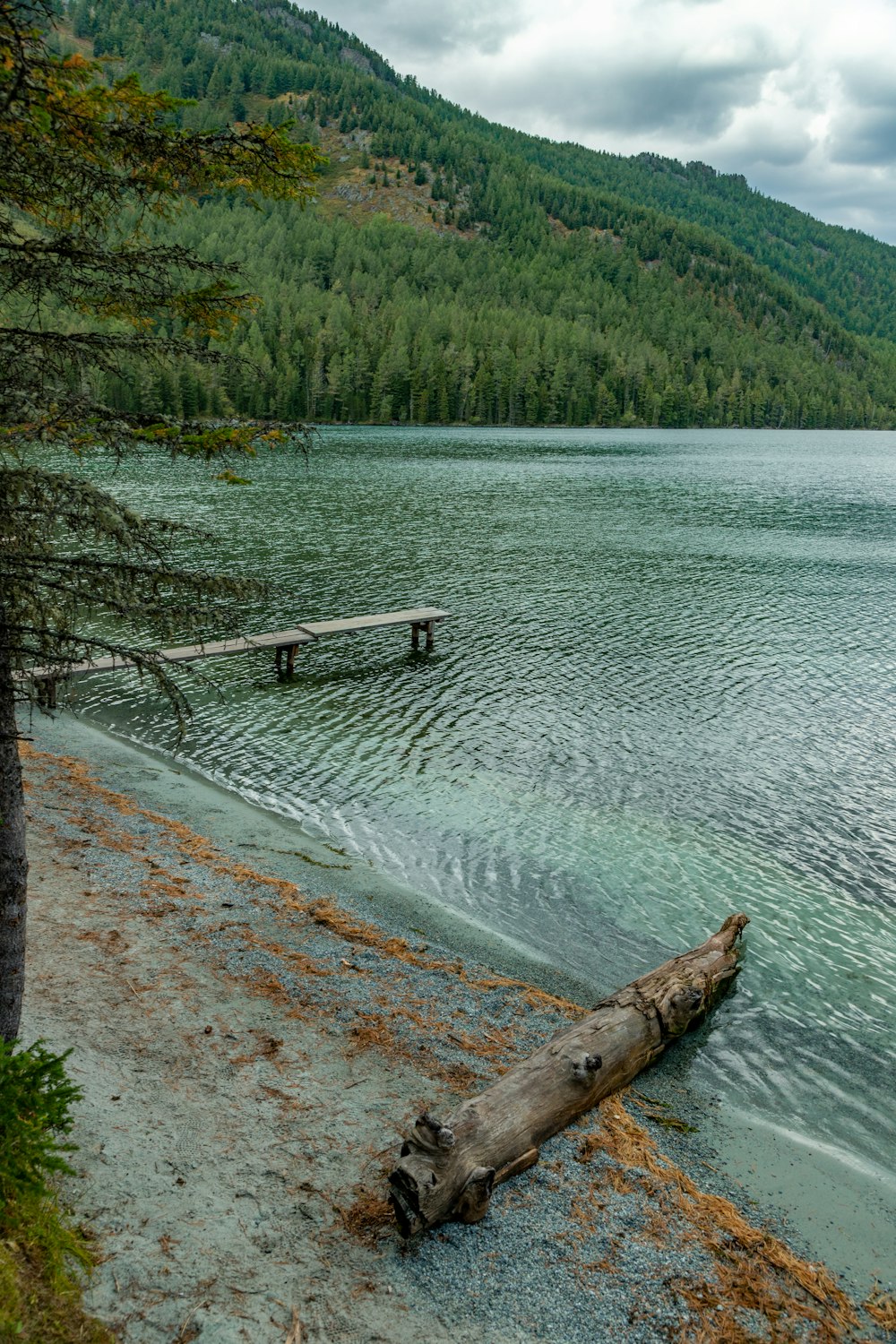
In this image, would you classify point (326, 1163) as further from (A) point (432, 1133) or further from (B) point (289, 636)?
(B) point (289, 636)

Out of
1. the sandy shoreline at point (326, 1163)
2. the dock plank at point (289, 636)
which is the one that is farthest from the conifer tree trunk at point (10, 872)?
the dock plank at point (289, 636)

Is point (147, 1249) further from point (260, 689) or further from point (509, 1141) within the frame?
point (260, 689)

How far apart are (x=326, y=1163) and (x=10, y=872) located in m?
3.22

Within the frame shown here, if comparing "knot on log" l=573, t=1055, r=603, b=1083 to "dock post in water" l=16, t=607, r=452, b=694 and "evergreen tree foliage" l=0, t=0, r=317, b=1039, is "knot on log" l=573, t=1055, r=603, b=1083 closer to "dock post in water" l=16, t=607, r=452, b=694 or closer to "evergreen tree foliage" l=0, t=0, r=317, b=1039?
"evergreen tree foliage" l=0, t=0, r=317, b=1039

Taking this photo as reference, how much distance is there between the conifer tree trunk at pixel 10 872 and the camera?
554cm

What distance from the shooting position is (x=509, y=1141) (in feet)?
20.6

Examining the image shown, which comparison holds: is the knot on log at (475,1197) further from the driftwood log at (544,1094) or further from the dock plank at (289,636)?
the dock plank at (289,636)

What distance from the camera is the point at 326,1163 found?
20.3 feet

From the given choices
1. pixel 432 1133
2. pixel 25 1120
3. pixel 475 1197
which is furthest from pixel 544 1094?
pixel 25 1120

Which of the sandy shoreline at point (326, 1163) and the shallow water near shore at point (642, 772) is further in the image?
the shallow water near shore at point (642, 772)

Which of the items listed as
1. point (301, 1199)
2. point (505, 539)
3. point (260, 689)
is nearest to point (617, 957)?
point (301, 1199)

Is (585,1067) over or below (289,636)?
below

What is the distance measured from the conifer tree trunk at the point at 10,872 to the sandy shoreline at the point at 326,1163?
1138mm

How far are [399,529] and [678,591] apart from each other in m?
17.5
